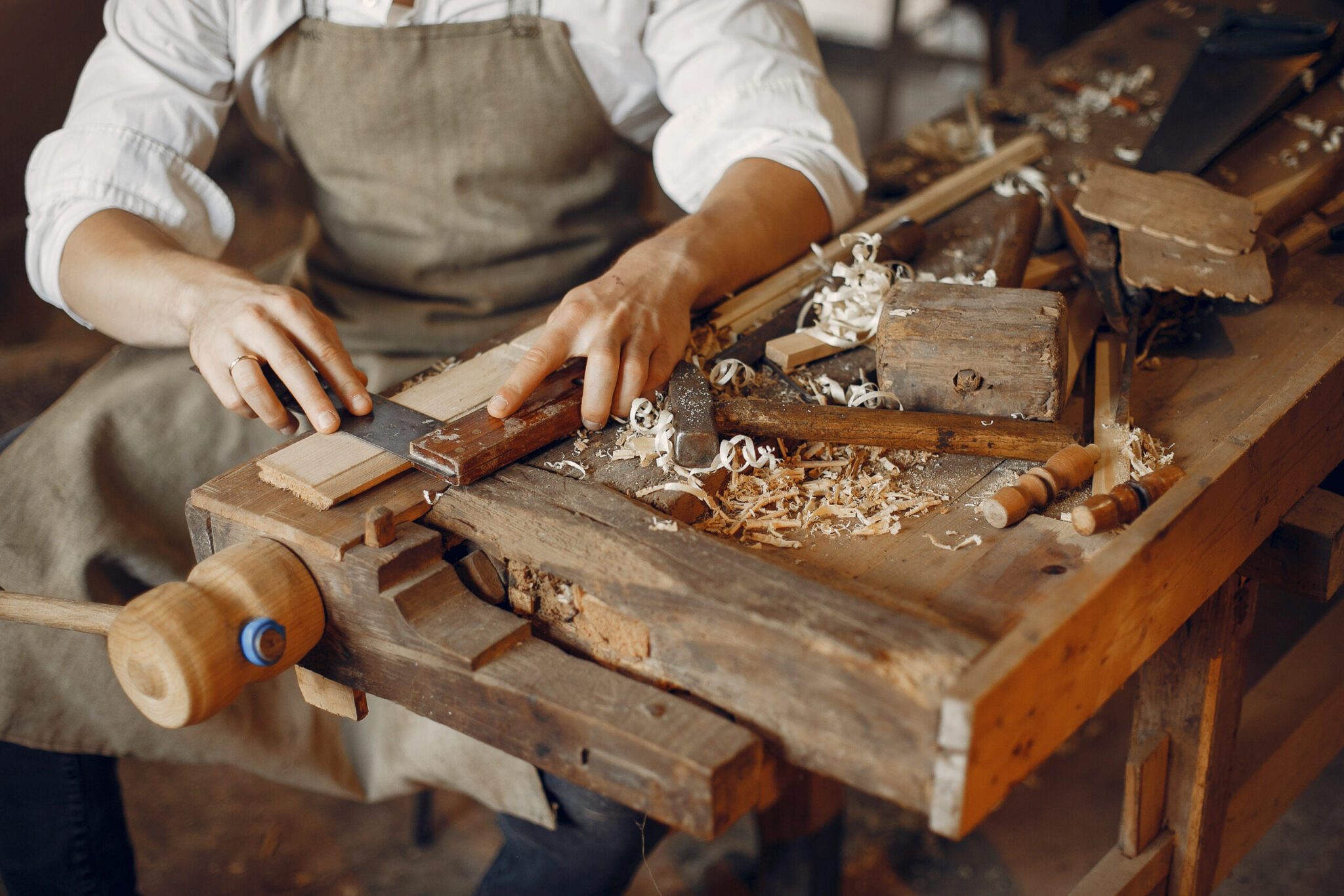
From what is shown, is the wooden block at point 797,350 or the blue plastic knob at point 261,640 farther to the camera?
the wooden block at point 797,350

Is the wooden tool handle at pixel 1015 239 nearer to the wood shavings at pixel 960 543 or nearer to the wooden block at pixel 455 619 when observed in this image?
the wood shavings at pixel 960 543

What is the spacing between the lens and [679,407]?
3.43 feet

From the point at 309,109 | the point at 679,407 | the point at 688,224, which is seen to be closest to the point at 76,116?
the point at 309,109

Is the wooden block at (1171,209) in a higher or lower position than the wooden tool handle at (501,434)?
higher

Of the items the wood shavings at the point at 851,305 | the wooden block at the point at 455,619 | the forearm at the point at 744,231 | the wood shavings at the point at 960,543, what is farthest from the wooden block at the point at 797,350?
the wooden block at the point at 455,619

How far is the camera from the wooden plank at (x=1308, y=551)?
1136mm

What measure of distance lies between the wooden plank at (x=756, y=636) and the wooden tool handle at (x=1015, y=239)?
637 millimetres

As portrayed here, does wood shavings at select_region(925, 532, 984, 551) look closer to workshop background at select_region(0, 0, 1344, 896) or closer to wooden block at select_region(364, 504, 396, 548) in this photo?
wooden block at select_region(364, 504, 396, 548)

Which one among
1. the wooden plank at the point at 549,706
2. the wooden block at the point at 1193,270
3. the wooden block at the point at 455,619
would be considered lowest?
the wooden plank at the point at 549,706

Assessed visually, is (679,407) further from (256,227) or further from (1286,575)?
(256,227)

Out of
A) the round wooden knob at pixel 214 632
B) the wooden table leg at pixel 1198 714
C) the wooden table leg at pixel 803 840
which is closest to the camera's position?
the round wooden knob at pixel 214 632

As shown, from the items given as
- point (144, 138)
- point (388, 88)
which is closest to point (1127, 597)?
point (388, 88)

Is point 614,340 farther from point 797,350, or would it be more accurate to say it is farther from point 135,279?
point 135,279

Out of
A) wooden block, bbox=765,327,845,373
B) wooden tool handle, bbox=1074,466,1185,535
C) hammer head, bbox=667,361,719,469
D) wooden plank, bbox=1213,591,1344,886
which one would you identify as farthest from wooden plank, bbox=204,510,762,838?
wooden plank, bbox=1213,591,1344,886
